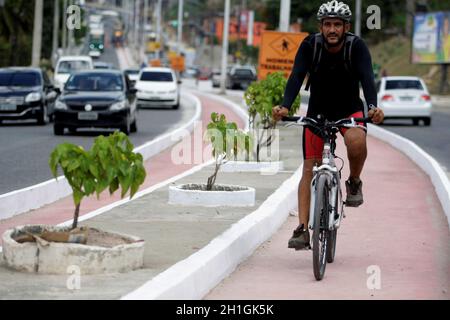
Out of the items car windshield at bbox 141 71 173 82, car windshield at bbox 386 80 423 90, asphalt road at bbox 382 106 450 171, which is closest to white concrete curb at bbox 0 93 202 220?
asphalt road at bbox 382 106 450 171

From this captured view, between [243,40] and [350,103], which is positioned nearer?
[350,103]

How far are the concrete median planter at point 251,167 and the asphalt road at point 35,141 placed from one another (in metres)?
2.52

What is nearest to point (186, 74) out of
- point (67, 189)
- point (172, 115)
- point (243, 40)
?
point (243, 40)

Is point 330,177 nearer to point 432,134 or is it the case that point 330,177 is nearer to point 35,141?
point 35,141

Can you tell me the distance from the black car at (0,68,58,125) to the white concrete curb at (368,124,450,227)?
27.6 feet

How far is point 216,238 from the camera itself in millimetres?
11211

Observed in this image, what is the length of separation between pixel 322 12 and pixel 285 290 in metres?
2.10

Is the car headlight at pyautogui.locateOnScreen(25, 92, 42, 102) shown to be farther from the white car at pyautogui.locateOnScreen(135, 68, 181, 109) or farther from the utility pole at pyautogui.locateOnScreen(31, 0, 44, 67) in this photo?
the utility pole at pyautogui.locateOnScreen(31, 0, 44, 67)

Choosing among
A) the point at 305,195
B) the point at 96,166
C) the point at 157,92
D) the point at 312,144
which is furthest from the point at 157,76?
the point at 96,166

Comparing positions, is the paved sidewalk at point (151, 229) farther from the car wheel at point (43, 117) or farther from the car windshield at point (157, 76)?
the car windshield at point (157, 76)

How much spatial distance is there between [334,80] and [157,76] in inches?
1784

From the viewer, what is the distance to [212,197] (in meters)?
14.8

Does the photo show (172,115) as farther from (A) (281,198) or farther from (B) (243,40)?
(B) (243,40)

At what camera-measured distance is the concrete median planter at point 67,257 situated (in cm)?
941
